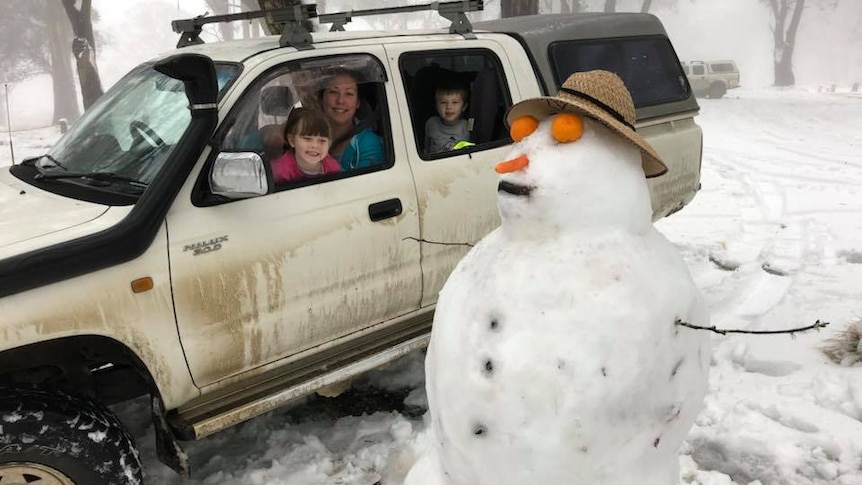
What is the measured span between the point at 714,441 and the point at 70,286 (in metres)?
3.06

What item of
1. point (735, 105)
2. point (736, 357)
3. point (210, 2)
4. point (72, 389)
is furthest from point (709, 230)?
point (210, 2)

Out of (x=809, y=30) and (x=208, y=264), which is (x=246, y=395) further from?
(x=809, y=30)

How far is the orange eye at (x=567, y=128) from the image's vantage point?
5.42 ft

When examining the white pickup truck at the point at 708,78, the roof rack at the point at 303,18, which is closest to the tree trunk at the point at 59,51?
the white pickup truck at the point at 708,78

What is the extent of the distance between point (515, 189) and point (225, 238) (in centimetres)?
156

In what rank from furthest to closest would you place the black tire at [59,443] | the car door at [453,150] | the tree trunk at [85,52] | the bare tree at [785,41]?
the bare tree at [785,41] → the tree trunk at [85,52] → the car door at [453,150] → the black tire at [59,443]

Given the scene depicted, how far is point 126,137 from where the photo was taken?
3.07 m

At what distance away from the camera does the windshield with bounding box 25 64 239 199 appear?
113 inches

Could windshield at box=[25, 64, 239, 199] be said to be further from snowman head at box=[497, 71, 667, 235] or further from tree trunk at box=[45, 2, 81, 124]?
tree trunk at box=[45, 2, 81, 124]

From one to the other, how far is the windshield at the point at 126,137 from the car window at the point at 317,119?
0.19m

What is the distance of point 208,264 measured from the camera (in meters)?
2.71

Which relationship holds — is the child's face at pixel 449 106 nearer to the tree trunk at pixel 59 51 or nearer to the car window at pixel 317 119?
the car window at pixel 317 119

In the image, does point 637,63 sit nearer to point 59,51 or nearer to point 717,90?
point 717,90

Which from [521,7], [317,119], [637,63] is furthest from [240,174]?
[521,7]
